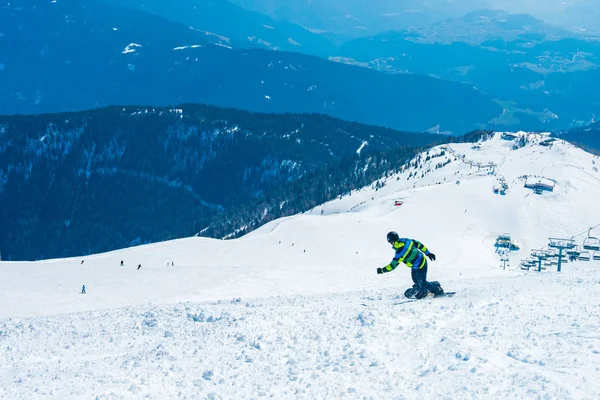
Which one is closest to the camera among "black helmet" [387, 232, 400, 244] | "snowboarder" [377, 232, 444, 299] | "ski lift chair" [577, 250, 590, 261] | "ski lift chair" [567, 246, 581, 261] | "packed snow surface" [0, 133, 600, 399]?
"packed snow surface" [0, 133, 600, 399]

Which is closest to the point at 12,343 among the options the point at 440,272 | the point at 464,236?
the point at 440,272

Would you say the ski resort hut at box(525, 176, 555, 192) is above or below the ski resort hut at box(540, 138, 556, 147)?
below

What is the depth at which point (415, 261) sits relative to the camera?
2417 centimetres

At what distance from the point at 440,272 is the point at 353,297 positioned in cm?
2681

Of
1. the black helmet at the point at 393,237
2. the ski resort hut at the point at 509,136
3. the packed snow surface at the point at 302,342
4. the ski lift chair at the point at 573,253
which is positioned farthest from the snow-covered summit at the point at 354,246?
the ski resort hut at the point at 509,136

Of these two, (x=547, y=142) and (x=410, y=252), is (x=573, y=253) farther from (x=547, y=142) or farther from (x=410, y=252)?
(x=547, y=142)

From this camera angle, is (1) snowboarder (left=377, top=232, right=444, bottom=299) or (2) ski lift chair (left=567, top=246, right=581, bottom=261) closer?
(1) snowboarder (left=377, top=232, right=444, bottom=299)

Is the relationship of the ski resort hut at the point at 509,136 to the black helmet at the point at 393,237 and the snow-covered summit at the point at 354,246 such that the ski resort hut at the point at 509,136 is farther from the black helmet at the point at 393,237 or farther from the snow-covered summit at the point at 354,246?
the black helmet at the point at 393,237

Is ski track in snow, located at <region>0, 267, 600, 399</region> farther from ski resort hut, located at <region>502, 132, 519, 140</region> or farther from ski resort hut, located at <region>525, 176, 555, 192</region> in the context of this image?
ski resort hut, located at <region>502, 132, 519, 140</region>

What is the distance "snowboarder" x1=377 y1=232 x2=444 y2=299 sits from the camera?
77.9 ft

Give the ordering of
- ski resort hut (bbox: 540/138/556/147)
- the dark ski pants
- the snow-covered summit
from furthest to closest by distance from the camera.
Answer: ski resort hut (bbox: 540/138/556/147) < the snow-covered summit < the dark ski pants

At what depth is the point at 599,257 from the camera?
203 feet

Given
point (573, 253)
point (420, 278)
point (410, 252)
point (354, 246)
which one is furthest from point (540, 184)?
point (410, 252)

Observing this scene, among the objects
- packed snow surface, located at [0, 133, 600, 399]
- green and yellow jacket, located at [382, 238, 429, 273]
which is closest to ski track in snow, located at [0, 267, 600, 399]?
packed snow surface, located at [0, 133, 600, 399]
